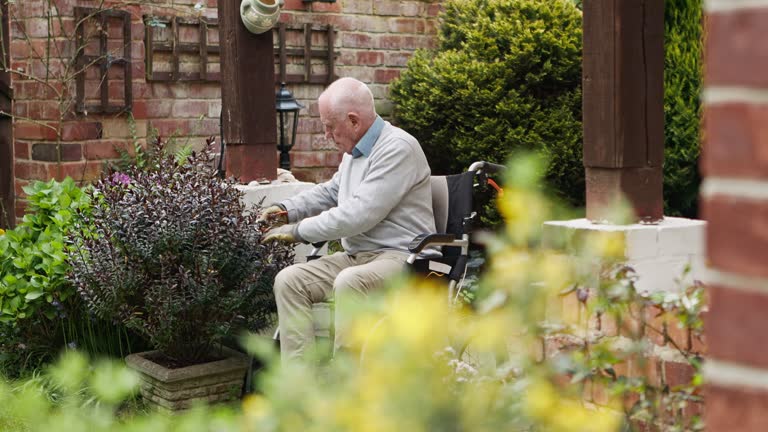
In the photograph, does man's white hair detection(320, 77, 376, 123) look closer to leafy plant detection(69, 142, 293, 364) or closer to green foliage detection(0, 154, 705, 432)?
leafy plant detection(69, 142, 293, 364)

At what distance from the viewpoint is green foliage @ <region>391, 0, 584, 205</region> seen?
22.5ft

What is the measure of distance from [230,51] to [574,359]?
3.44m

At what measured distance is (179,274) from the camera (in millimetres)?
4129

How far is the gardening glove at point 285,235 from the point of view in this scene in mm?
4191

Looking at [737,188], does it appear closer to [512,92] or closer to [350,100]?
[350,100]

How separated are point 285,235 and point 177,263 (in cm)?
43

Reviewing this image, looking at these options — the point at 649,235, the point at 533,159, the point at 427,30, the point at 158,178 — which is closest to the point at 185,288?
the point at 158,178

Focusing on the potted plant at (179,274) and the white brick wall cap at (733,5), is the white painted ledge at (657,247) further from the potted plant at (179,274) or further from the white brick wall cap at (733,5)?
the white brick wall cap at (733,5)

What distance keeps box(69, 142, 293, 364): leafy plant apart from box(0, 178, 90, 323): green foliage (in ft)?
1.00

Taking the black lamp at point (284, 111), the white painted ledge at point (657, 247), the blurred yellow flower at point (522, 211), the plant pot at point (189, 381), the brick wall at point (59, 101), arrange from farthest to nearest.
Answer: the black lamp at point (284, 111) → the brick wall at point (59, 101) → the plant pot at point (189, 381) → the white painted ledge at point (657, 247) → the blurred yellow flower at point (522, 211)

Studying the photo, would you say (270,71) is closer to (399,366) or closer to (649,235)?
(649,235)

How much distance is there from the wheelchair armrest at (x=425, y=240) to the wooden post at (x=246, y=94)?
1239mm

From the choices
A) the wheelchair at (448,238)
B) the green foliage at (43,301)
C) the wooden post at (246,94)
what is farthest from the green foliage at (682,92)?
the green foliage at (43,301)

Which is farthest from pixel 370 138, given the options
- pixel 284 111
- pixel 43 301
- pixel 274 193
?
pixel 284 111
